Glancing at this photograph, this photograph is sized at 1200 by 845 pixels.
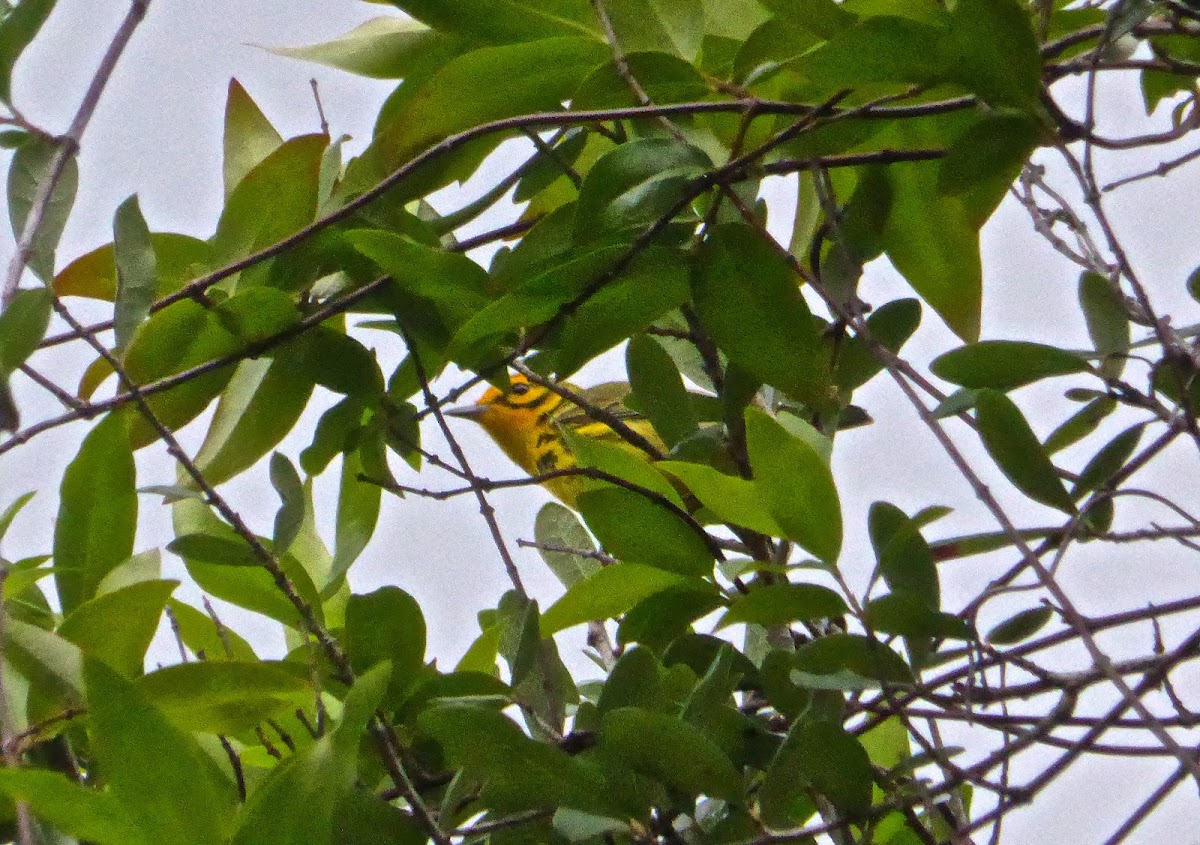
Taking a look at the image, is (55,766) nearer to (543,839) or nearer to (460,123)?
(543,839)

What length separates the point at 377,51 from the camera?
861 mm

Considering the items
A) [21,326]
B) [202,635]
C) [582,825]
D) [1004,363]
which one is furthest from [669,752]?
[202,635]

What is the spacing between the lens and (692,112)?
70 cm

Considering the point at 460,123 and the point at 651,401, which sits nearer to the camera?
the point at 460,123

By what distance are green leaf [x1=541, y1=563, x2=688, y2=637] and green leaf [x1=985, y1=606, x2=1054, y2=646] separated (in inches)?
7.2

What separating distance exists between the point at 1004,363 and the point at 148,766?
46 centimetres

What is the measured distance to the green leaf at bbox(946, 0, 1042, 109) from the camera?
608mm

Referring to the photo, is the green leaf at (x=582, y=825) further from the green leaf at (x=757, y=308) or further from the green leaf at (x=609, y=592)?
the green leaf at (x=757, y=308)

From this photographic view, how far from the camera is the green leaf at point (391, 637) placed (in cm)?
76

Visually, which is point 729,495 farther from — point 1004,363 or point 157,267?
point 157,267

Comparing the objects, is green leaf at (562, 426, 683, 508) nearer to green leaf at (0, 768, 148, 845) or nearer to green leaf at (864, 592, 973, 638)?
green leaf at (864, 592, 973, 638)

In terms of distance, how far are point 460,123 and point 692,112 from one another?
144 millimetres

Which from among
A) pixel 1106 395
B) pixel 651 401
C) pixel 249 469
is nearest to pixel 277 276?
pixel 249 469

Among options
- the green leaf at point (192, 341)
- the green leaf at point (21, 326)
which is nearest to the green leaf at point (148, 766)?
the green leaf at point (21, 326)
